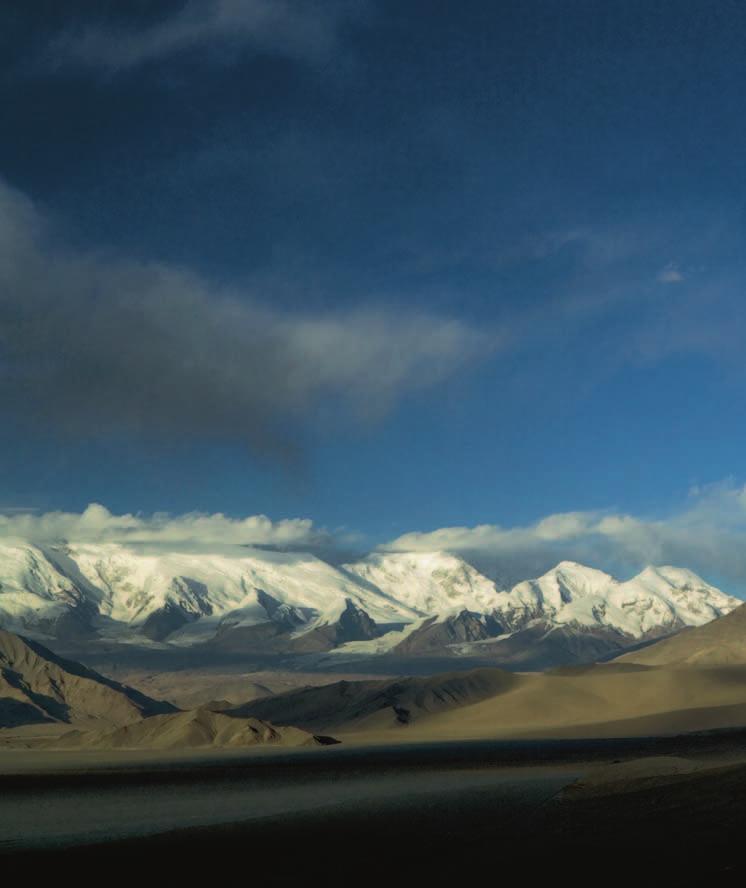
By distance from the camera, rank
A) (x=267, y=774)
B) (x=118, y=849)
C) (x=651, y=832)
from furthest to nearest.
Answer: (x=267, y=774) → (x=118, y=849) → (x=651, y=832)

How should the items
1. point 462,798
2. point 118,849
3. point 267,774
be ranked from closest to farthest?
point 118,849
point 462,798
point 267,774

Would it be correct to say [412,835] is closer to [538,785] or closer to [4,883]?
[4,883]

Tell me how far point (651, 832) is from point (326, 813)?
2775cm

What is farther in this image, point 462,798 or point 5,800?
point 5,800

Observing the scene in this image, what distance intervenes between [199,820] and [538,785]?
3010 centimetres

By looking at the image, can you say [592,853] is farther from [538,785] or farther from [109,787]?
[109,787]

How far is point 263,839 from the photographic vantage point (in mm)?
57469

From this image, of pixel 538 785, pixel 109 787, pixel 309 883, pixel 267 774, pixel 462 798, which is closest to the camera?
pixel 309 883

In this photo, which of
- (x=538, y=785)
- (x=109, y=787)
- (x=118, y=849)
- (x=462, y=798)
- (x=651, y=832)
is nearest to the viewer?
(x=651, y=832)

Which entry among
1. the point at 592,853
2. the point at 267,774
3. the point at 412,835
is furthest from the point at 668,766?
the point at 267,774

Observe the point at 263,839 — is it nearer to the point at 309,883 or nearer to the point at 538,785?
the point at 309,883

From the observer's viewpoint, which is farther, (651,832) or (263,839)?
(263,839)

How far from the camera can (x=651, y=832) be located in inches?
1890

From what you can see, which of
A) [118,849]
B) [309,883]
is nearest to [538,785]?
[118,849]
